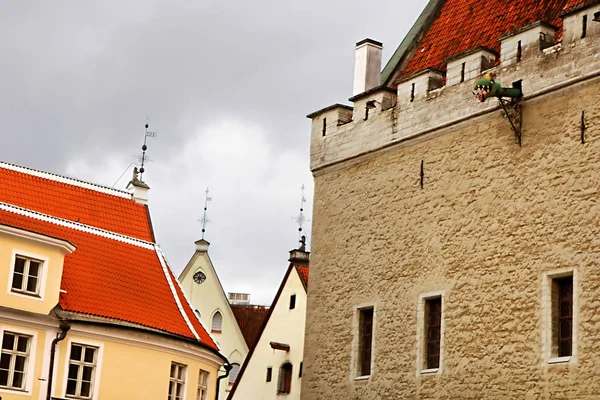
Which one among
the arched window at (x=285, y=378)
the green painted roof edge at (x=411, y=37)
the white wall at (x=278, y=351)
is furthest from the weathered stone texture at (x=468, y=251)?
the arched window at (x=285, y=378)

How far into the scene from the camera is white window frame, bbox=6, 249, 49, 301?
848 inches

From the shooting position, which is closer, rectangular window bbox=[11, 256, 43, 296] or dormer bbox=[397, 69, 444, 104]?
dormer bbox=[397, 69, 444, 104]

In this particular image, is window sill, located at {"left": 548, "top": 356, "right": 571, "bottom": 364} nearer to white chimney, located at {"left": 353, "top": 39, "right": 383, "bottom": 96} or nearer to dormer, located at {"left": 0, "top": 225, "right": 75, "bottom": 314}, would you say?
white chimney, located at {"left": 353, "top": 39, "right": 383, "bottom": 96}

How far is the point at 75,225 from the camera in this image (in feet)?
81.0

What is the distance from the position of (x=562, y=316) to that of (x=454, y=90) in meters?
4.01

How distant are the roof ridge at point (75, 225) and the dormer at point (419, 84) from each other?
8.22 metres

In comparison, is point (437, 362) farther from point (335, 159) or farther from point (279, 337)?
point (279, 337)

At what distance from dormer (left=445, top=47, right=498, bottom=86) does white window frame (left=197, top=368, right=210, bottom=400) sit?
909 centimetres

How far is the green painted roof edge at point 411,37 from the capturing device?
21547 millimetres

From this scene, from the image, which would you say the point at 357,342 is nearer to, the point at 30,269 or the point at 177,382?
the point at 177,382

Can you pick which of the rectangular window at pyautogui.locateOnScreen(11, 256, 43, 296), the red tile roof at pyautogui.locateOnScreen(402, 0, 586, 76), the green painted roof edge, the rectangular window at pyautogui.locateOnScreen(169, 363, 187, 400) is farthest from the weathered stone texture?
the rectangular window at pyautogui.locateOnScreen(11, 256, 43, 296)

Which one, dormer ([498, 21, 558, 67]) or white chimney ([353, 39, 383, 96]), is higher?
white chimney ([353, 39, 383, 96])

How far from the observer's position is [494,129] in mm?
17469

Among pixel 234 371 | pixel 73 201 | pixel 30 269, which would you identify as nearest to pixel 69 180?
pixel 73 201
